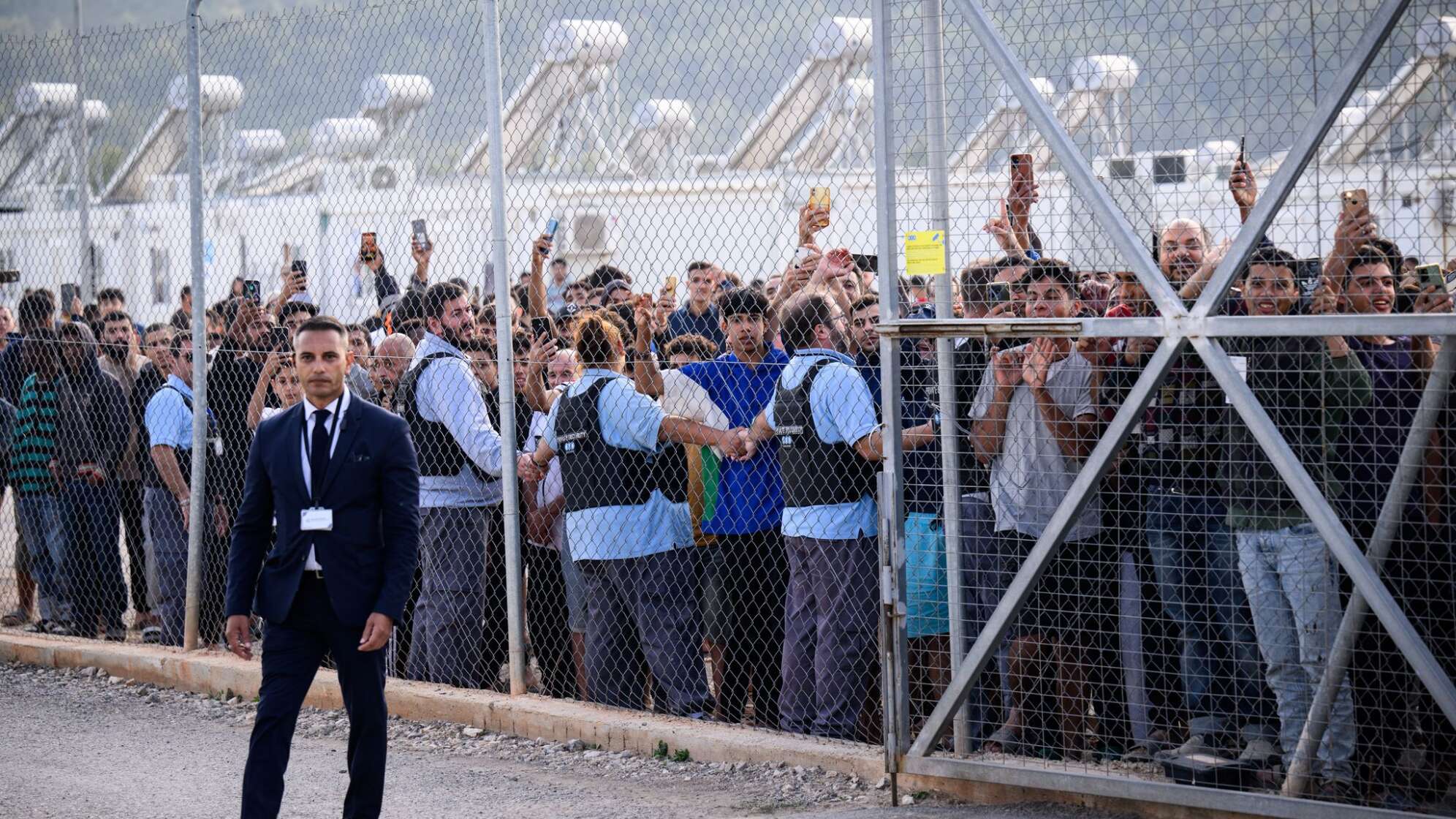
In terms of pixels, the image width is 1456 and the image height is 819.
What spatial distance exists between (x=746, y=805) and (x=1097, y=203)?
8.64 feet

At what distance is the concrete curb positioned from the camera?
5.91 meters

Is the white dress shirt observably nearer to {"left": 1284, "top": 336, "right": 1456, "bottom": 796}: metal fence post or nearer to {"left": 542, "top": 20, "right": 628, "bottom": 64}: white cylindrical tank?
{"left": 542, "top": 20, "right": 628, "bottom": 64}: white cylindrical tank

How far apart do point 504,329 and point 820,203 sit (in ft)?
5.18

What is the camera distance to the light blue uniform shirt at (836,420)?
6430 millimetres

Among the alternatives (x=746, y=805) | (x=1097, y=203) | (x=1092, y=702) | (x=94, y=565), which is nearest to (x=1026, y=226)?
(x=1097, y=203)

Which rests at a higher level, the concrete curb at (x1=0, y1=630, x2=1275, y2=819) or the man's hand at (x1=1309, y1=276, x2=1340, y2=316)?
the man's hand at (x1=1309, y1=276, x2=1340, y2=316)

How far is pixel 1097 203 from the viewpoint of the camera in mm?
5398

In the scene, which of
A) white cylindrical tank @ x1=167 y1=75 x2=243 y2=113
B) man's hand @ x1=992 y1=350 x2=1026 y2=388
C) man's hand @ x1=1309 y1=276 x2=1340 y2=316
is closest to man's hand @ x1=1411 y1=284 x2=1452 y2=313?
man's hand @ x1=1309 y1=276 x2=1340 y2=316

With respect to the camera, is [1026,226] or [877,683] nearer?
[1026,226]

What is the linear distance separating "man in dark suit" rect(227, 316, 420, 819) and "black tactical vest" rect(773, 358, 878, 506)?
1747 mm

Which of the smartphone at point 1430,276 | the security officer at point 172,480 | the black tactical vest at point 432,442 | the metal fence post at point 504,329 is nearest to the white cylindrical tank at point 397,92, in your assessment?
the metal fence post at point 504,329

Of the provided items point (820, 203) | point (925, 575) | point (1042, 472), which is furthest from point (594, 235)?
point (1042, 472)

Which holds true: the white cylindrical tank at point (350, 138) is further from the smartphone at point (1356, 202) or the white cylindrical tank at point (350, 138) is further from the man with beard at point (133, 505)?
the smartphone at point (1356, 202)

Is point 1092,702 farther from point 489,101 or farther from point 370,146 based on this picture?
point 370,146
